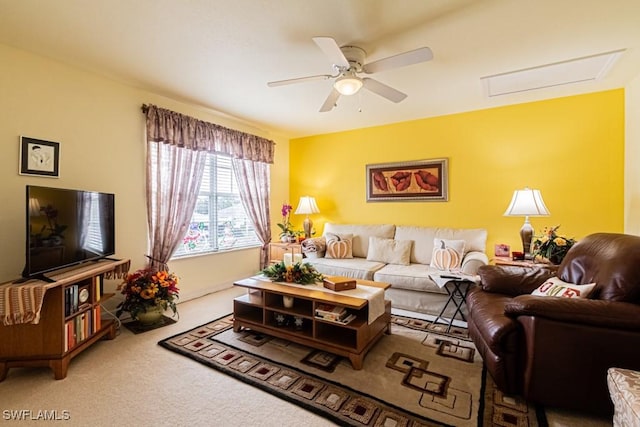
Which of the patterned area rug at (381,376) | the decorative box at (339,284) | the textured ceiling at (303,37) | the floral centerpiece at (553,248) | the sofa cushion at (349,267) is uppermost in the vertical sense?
the textured ceiling at (303,37)

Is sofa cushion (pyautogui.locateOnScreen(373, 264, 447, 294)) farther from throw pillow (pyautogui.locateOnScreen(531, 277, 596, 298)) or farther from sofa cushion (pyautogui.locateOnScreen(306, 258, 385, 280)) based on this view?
throw pillow (pyautogui.locateOnScreen(531, 277, 596, 298))

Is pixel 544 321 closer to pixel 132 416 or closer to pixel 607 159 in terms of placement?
pixel 132 416

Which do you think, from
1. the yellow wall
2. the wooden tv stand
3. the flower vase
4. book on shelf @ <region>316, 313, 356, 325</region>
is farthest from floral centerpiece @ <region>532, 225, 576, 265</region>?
the wooden tv stand

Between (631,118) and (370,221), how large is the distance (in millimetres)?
3126

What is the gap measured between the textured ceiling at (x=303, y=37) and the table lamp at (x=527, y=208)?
117 cm

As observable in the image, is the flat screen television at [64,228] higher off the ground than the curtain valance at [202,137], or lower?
lower

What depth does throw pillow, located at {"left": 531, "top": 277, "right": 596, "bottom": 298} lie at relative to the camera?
1870mm

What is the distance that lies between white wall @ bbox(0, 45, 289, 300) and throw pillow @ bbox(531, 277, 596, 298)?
12.2 feet

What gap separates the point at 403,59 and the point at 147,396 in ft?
9.20

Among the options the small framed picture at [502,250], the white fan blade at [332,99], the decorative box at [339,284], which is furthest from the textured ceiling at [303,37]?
the decorative box at [339,284]

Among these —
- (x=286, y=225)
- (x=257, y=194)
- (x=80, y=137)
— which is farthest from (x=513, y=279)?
(x=80, y=137)

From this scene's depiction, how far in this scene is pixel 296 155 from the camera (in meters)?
5.34

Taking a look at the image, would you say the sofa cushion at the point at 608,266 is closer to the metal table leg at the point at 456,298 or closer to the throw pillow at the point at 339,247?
the metal table leg at the point at 456,298

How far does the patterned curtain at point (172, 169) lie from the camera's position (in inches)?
129
